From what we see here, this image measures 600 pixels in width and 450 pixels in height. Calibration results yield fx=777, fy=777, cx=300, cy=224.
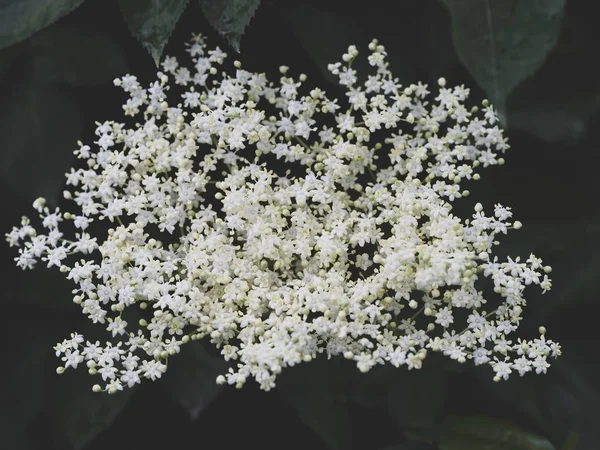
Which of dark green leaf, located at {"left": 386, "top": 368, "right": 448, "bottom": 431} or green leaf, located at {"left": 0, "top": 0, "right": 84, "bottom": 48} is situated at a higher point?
green leaf, located at {"left": 0, "top": 0, "right": 84, "bottom": 48}

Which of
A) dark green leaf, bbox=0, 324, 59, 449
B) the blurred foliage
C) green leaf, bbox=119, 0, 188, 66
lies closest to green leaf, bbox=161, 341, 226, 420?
the blurred foliage

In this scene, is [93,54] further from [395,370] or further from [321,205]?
[395,370]

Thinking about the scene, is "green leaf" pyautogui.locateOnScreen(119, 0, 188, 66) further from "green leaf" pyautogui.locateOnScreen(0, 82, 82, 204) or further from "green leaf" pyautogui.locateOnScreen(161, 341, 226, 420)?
"green leaf" pyautogui.locateOnScreen(161, 341, 226, 420)

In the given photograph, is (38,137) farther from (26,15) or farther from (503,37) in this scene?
(503,37)

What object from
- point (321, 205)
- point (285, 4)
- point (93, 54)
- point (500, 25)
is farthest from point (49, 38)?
point (500, 25)

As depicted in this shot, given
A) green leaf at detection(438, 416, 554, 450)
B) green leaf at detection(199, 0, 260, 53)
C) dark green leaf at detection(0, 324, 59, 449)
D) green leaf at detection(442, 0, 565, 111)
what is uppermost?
green leaf at detection(199, 0, 260, 53)

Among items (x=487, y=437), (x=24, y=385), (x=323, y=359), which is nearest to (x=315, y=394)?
(x=323, y=359)
